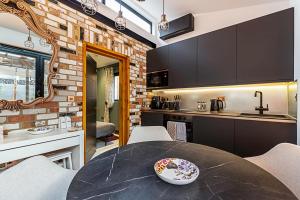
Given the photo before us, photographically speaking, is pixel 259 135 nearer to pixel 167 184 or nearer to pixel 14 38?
pixel 167 184

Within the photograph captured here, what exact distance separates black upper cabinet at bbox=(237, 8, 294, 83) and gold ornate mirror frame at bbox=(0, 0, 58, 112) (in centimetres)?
254

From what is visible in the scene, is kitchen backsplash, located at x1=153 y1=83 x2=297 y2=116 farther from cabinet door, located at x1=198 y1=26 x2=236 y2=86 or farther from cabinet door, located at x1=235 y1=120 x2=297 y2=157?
cabinet door, located at x1=198 y1=26 x2=236 y2=86

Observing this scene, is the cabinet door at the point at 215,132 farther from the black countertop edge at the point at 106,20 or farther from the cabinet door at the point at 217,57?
the black countertop edge at the point at 106,20

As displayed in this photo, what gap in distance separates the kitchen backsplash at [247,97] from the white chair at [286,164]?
3.14 ft

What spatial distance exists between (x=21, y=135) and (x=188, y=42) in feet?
9.17

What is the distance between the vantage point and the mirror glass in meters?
1.63

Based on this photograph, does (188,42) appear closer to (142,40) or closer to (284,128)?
(142,40)

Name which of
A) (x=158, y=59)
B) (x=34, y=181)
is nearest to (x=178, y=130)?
(x=158, y=59)

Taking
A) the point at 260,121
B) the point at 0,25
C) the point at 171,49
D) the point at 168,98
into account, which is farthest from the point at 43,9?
the point at 260,121

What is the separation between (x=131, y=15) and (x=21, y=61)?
7.72ft

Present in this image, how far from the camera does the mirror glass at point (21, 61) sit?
64.4 inches

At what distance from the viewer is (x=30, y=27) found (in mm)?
1785

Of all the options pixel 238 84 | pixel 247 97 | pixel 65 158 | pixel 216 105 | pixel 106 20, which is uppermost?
pixel 106 20

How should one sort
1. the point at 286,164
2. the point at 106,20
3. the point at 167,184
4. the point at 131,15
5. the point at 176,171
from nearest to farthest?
the point at 167,184 → the point at 176,171 → the point at 286,164 → the point at 106,20 → the point at 131,15
